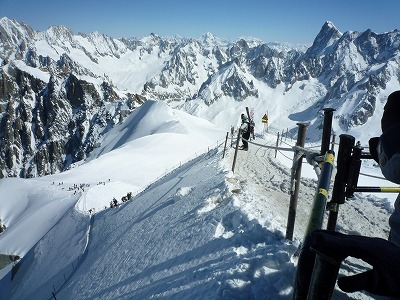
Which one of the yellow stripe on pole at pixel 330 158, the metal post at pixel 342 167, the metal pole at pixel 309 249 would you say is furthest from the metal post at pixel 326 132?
the metal pole at pixel 309 249

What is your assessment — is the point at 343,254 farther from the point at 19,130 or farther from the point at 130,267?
the point at 19,130

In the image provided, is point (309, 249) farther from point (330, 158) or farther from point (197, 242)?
point (197, 242)

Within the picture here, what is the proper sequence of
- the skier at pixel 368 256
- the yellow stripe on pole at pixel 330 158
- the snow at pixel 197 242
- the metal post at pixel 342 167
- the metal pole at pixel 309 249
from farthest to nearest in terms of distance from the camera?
1. the snow at pixel 197 242
2. the metal post at pixel 342 167
3. the yellow stripe on pole at pixel 330 158
4. the metal pole at pixel 309 249
5. the skier at pixel 368 256

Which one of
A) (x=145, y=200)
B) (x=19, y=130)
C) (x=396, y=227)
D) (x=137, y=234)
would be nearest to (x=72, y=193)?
(x=145, y=200)

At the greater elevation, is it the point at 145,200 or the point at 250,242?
the point at 250,242

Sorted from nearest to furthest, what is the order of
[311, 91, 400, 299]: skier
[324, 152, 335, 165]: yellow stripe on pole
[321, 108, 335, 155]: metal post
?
[311, 91, 400, 299]: skier
[324, 152, 335, 165]: yellow stripe on pole
[321, 108, 335, 155]: metal post

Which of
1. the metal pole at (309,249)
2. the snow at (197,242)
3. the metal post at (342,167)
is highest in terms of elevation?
the metal post at (342,167)

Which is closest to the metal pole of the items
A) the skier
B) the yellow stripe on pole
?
the yellow stripe on pole

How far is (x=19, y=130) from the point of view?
17862 cm

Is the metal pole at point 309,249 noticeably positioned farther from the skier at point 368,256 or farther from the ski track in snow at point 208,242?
the ski track in snow at point 208,242

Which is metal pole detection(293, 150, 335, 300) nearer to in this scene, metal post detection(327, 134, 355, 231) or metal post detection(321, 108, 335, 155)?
metal post detection(327, 134, 355, 231)

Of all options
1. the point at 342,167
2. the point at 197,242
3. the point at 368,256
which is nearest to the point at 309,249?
the point at 368,256

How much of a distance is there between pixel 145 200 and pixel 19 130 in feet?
634

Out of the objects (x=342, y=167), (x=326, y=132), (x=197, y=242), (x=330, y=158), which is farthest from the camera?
(x=197, y=242)
